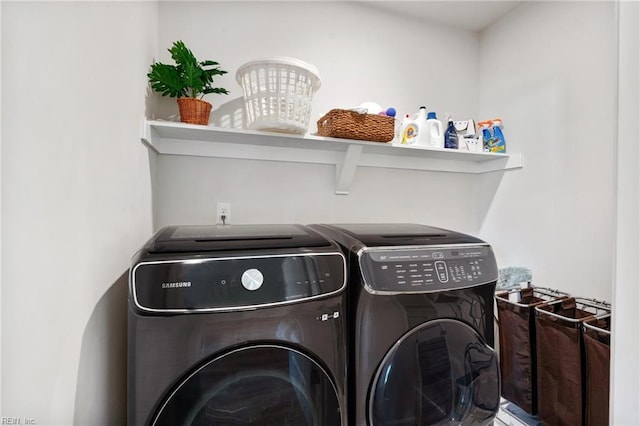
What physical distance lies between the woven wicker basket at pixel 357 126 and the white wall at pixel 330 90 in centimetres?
30

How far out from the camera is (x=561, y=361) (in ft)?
3.68

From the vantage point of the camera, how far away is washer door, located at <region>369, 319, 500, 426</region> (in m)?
0.84

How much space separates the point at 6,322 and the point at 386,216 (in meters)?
1.60

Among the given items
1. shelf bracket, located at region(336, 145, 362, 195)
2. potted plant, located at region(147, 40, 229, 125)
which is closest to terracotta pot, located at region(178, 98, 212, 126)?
potted plant, located at region(147, 40, 229, 125)

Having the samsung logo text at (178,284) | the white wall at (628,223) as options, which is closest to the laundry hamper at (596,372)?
the white wall at (628,223)

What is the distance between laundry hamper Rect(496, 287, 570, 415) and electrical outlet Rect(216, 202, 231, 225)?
1376 mm

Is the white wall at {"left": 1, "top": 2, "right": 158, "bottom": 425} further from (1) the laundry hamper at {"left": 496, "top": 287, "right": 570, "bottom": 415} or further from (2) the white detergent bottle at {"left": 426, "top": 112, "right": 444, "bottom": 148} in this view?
(1) the laundry hamper at {"left": 496, "top": 287, "right": 570, "bottom": 415}

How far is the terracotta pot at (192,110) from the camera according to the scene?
120 centimetres

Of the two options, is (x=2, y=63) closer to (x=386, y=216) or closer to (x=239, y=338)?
(x=239, y=338)

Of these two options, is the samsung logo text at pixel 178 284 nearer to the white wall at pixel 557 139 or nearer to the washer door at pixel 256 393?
the washer door at pixel 256 393

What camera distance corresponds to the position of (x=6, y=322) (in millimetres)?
421

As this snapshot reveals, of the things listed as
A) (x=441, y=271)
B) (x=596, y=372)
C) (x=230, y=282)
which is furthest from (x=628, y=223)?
(x=230, y=282)

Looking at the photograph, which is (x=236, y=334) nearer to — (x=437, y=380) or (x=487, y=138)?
(x=437, y=380)

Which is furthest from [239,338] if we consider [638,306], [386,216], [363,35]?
[363,35]
